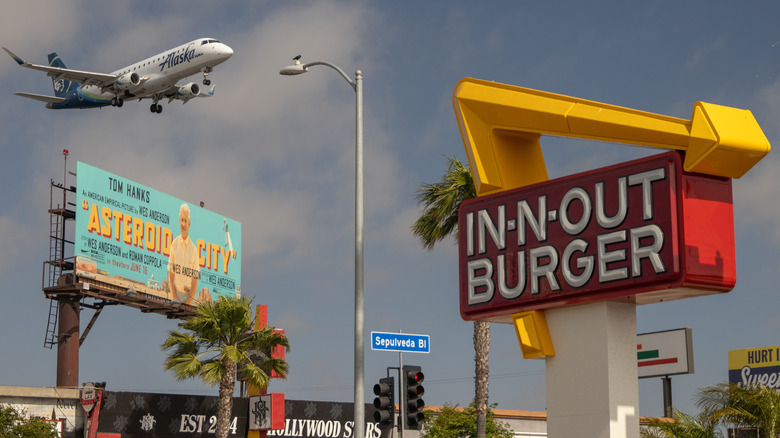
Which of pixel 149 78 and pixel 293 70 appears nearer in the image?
pixel 293 70

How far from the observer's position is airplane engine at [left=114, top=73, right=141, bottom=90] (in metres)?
56.0

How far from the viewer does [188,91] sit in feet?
193

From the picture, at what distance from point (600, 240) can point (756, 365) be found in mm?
54952

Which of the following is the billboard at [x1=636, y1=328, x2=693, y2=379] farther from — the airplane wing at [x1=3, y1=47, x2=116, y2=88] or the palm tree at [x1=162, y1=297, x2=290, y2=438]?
the airplane wing at [x1=3, y1=47, x2=116, y2=88]

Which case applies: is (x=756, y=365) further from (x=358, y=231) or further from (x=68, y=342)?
(x=358, y=231)

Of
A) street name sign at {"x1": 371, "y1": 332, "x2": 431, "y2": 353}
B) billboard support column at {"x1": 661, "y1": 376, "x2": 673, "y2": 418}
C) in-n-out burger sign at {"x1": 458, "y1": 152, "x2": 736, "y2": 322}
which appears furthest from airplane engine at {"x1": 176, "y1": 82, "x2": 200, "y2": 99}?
in-n-out burger sign at {"x1": 458, "y1": 152, "x2": 736, "y2": 322}

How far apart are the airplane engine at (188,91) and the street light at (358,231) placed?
36755 millimetres

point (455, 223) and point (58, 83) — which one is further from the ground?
point (58, 83)

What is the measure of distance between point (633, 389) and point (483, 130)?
5517 millimetres

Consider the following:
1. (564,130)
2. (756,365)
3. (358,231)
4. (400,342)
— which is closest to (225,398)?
(400,342)

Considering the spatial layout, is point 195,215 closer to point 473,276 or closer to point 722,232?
point 473,276

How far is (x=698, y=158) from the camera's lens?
52.2ft

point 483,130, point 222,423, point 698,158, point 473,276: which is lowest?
point 222,423

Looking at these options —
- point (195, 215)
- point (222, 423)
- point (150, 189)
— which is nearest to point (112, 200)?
point (150, 189)
